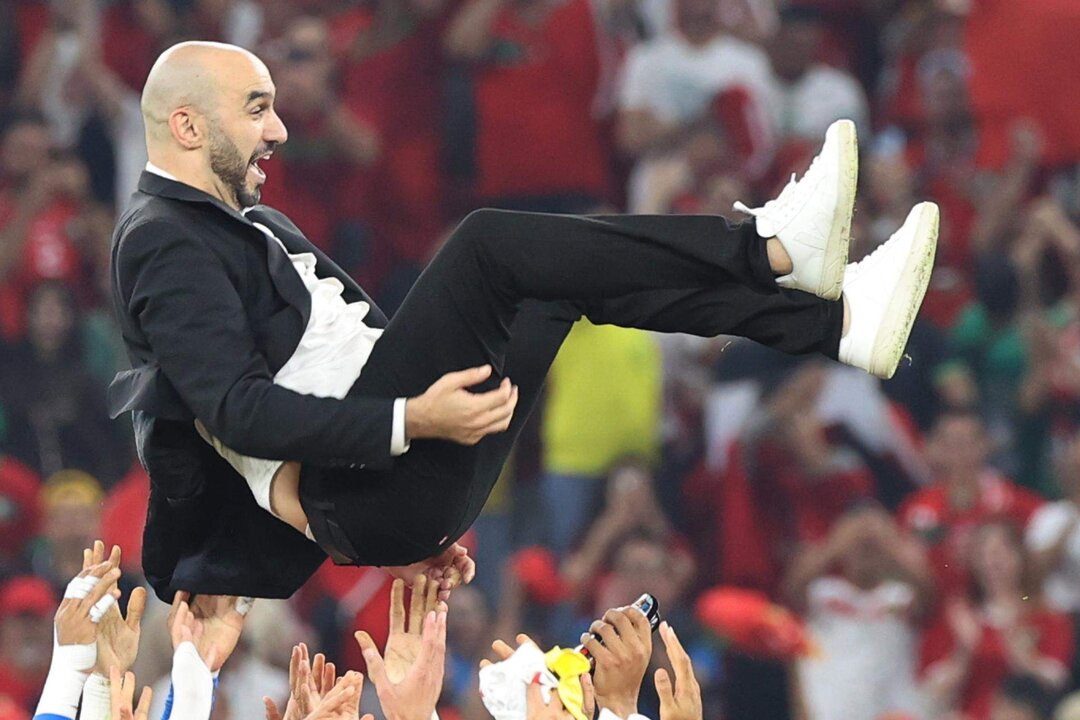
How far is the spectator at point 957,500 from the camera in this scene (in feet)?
21.6

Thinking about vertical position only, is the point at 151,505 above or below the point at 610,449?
above

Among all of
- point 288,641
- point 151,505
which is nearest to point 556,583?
point 288,641

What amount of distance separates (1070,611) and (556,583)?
5.42 feet

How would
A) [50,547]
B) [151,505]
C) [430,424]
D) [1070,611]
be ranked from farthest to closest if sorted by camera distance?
[50,547] → [1070,611] → [151,505] → [430,424]

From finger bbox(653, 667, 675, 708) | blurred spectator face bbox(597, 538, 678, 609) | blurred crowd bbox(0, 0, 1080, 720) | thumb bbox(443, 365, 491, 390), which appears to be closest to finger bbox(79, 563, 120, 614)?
thumb bbox(443, 365, 491, 390)

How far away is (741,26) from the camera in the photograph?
7.58 metres

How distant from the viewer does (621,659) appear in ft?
11.9

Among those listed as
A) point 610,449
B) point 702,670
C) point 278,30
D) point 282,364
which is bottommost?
point 702,670

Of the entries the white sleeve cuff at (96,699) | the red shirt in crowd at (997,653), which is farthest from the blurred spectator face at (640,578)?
the white sleeve cuff at (96,699)

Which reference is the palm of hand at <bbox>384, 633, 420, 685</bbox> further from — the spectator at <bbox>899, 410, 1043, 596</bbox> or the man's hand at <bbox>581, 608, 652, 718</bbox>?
the spectator at <bbox>899, 410, 1043, 596</bbox>

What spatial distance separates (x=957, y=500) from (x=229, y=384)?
385 cm

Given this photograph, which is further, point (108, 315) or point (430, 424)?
point (108, 315)

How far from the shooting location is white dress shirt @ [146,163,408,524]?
11.7 ft

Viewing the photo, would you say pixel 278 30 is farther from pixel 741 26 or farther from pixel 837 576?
pixel 837 576
